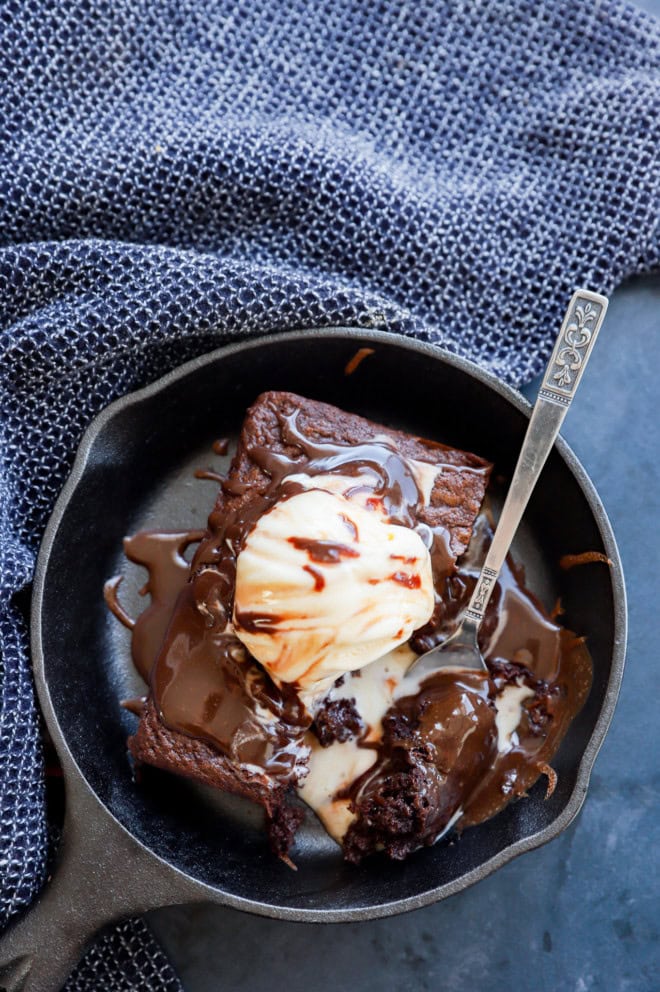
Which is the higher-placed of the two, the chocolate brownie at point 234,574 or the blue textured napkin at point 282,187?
the blue textured napkin at point 282,187

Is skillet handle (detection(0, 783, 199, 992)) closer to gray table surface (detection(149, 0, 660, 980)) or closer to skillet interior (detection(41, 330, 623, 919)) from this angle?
skillet interior (detection(41, 330, 623, 919))

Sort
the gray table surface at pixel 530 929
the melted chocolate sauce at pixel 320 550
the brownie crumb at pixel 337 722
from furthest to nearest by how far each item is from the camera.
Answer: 1. the gray table surface at pixel 530 929
2. the brownie crumb at pixel 337 722
3. the melted chocolate sauce at pixel 320 550

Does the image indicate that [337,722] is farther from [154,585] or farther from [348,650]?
[154,585]

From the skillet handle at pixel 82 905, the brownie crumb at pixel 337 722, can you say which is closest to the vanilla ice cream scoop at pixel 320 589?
the brownie crumb at pixel 337 722

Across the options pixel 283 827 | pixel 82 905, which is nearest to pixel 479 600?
pixel 283 827

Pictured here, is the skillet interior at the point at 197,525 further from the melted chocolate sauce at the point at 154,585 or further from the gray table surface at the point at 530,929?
the gray table surface at the point at 530,929

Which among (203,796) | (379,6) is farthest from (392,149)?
(203,796)
